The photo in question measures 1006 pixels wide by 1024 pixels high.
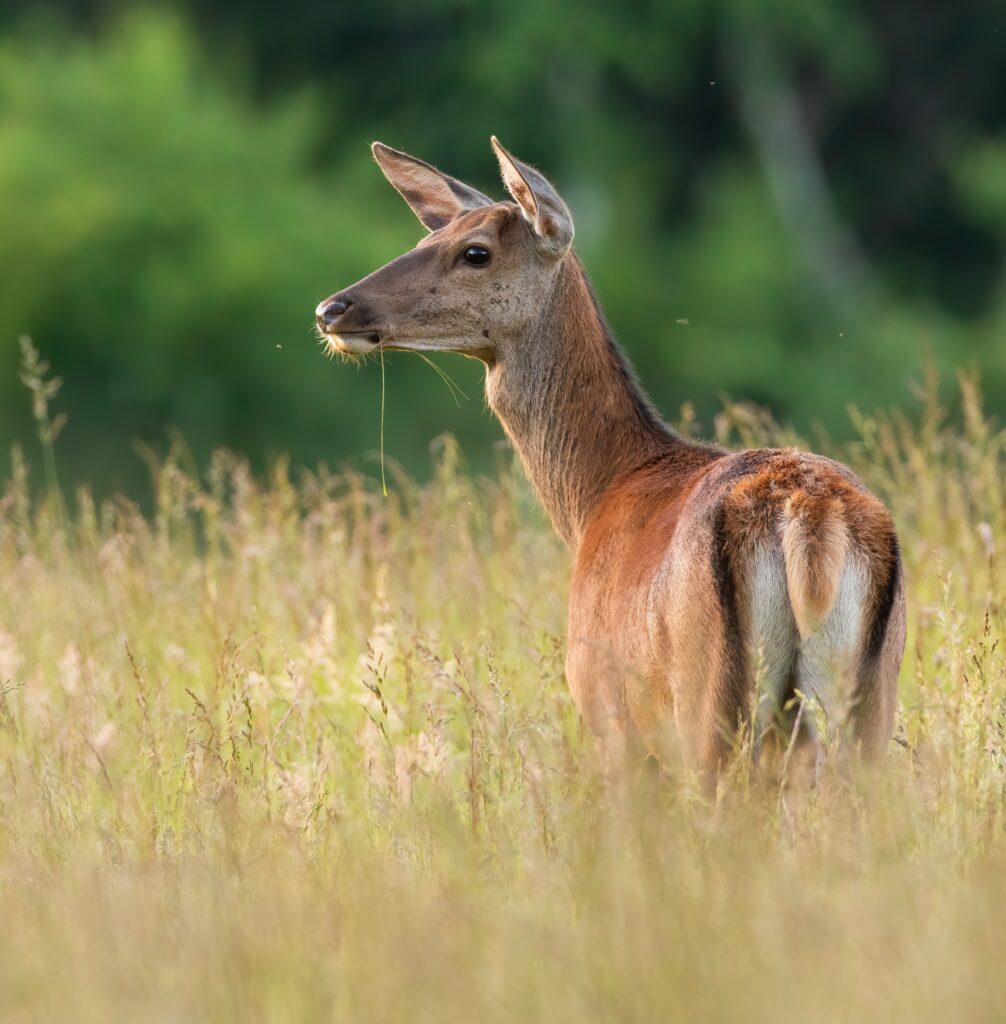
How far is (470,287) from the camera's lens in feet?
18.4

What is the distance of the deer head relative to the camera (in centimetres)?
556

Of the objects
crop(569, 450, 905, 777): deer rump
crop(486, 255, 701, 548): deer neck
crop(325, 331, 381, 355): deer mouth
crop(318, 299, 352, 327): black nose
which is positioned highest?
crop(318, 299, 352, 327): black nose

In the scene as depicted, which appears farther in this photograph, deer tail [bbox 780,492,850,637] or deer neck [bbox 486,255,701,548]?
deer neck [bbox 486,255,701,548]

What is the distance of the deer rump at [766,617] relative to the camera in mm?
4152

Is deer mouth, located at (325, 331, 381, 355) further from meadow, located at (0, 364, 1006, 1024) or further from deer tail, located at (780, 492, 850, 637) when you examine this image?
deer tail, located at (780, 492, 850, 637)

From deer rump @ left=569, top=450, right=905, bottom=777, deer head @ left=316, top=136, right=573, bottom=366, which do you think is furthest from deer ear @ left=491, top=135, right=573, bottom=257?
deer rump @ left=569, top=450, right=905, bottom=777

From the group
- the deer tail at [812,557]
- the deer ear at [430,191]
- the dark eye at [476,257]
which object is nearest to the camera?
the deer tail at [812,557]

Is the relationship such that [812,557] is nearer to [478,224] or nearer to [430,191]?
[478,224]

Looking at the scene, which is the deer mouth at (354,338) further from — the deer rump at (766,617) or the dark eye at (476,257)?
the deer rump at (766,617)

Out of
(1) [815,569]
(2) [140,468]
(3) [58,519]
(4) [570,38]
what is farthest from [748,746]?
(4) [570,38]

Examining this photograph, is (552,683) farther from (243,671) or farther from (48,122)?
(48,122)

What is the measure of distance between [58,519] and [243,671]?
2365 mm

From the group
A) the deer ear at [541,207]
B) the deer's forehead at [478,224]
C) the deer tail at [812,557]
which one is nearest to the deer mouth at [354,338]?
the deer's forehead at [478,224]

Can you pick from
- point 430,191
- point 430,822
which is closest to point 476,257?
point 430,191
